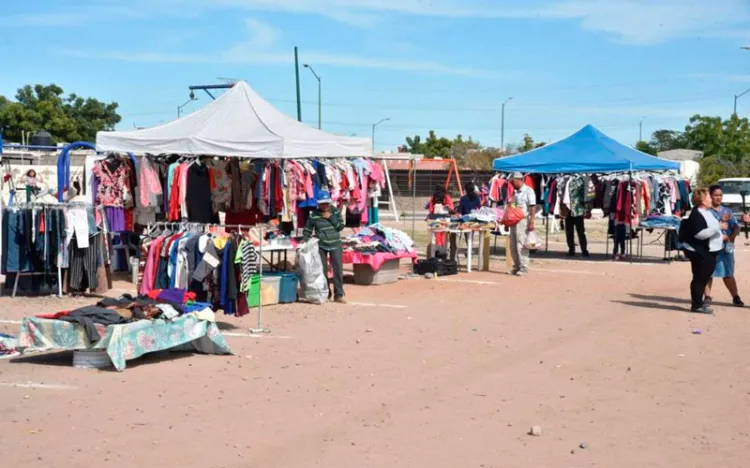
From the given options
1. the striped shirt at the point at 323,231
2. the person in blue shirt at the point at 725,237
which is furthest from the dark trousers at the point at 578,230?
the striped shirt at the point at 323,231

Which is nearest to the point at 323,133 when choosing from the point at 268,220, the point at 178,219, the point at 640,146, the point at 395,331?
the point at 268,220

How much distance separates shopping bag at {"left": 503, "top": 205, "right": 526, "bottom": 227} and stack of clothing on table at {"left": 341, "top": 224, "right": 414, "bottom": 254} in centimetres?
193

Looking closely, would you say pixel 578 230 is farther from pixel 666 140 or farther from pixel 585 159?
pixel 666 140

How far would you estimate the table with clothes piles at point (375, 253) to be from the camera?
15.9 m

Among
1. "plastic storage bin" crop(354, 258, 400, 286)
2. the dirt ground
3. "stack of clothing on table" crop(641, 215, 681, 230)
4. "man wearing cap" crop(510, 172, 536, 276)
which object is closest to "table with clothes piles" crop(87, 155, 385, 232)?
"plastic storage bin" crop(354, 258, 400, 286)

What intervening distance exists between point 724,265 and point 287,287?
630cm

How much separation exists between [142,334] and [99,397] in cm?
126

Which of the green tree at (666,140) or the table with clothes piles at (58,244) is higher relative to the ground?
the green tree at (666,140)

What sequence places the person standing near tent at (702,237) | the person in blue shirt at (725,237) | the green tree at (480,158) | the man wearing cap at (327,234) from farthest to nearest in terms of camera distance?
the green tree at (480,158) → the man wearing cap at (327,234) → the person in blue shirt at (725,237) → the person standing near tent at (702,237)

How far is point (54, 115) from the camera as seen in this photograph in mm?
52469

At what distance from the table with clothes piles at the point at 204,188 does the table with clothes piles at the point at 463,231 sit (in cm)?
286

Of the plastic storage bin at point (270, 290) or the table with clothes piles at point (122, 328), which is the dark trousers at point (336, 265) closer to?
the plastic storage bin at point (270, 290)

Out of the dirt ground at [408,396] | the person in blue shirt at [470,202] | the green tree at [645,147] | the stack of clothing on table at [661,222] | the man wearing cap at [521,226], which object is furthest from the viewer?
the green tree at [645,147]

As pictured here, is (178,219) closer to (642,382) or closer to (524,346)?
(524,346)
